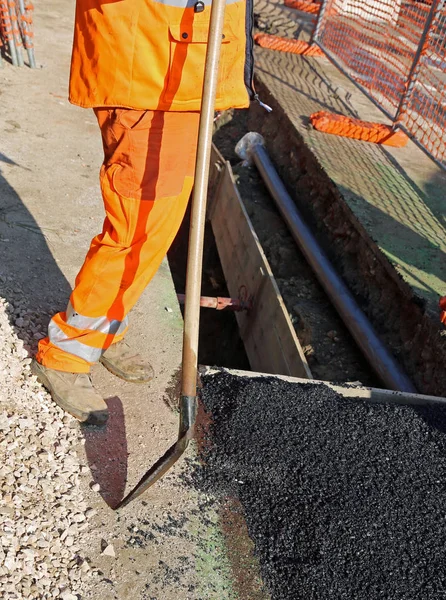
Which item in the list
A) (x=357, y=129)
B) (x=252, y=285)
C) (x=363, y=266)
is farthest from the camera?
(x=357, y=129)

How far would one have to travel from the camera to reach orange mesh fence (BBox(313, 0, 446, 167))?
21.0 ft

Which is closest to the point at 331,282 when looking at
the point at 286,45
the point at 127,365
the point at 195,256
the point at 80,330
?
the point at 127,365

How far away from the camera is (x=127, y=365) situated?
308cm

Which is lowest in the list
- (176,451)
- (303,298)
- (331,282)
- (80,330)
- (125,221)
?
(303,298)

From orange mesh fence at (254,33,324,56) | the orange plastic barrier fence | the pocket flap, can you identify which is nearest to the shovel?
the pocket flap

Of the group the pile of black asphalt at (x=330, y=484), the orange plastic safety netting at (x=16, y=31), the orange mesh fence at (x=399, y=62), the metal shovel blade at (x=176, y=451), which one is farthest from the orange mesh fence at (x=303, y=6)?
the metal shovel blade at (x=176, y=451)

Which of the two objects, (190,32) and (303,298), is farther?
(303,298)

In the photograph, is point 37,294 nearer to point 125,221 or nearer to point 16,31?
point 125,221

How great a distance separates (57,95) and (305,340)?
3654mm

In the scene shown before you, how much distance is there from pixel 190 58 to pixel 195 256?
0.73 meters

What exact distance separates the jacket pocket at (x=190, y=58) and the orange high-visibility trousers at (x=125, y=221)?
12 cm

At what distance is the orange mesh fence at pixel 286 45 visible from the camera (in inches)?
342

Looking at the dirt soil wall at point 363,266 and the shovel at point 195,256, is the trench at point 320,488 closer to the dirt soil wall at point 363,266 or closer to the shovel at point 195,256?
→ the shovel at point 195,256

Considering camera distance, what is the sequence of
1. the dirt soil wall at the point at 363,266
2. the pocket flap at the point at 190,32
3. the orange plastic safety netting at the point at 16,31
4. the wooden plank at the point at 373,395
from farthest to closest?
the orange plastic safety netting at the point at 16,31 < the dirt soil wall at the point at 363,266 < the wooden plank at the point at 373,395 < the pocket flap at the point at 190,32
